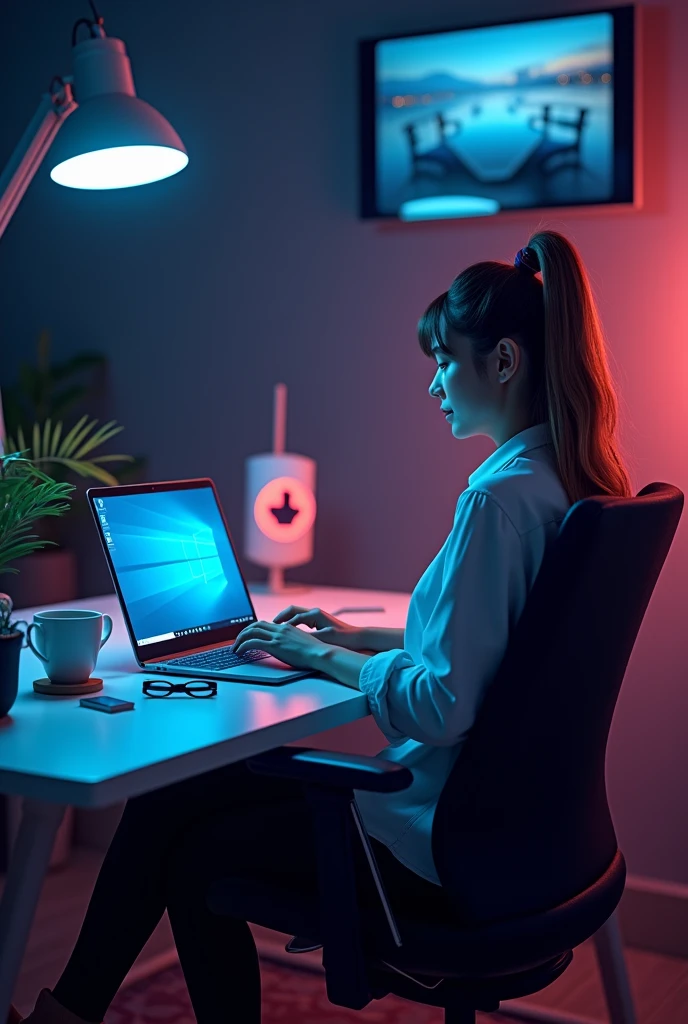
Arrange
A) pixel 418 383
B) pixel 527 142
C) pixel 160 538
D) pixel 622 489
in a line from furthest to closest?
pixel 418 383
pixel 527 142
pixel 160 538
pixel 622 489

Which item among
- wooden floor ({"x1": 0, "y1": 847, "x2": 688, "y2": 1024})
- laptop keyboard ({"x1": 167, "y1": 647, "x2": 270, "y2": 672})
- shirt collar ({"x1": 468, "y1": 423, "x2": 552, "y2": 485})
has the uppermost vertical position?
shirt collar ({"x1": 468, "y1": 423, "x2": 552, "y2": 485})

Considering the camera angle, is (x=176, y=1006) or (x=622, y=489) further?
(x=176, y=1006)

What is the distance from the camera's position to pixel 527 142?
254 centimetres

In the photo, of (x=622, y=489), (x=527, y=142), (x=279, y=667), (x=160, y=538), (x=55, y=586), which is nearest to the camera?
(x=622, y=489)

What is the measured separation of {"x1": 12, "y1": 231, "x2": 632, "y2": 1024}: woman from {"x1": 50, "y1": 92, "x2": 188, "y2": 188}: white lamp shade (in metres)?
0.71

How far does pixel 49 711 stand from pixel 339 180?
68.3 inches

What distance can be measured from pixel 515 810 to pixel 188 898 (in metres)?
0.49

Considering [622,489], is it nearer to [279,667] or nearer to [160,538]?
[279,667]

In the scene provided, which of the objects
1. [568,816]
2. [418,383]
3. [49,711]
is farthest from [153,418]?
[568,816]

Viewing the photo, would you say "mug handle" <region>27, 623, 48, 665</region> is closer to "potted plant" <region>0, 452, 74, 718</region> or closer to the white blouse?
"potted plant" <region>0, 452, 74, 718</region>

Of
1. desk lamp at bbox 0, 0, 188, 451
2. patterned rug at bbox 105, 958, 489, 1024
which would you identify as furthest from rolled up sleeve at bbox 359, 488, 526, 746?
patterned rug at bbox 105, 958, 489, 1024

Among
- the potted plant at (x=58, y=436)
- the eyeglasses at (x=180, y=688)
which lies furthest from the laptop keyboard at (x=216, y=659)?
the potted plant at (x=58, y=436)

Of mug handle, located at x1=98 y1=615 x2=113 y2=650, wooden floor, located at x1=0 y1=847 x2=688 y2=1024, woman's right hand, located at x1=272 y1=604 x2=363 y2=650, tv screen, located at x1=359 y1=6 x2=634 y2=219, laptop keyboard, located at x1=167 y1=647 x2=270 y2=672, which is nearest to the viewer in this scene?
mug handle, located at x1=98 y1=615 x2=113 y2=650

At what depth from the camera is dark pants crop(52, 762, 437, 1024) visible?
1527mm
